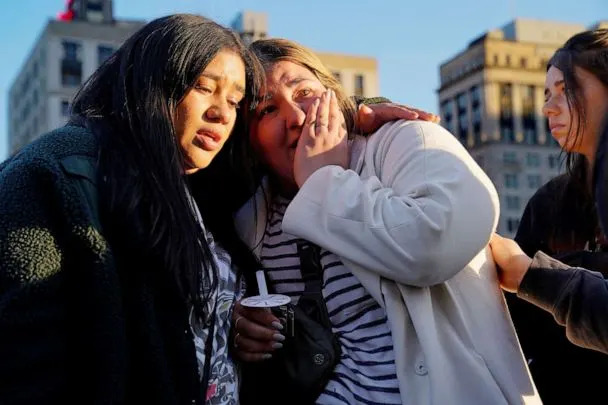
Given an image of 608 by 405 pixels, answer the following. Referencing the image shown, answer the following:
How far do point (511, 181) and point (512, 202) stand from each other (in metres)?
1.69

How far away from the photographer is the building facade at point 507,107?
58.5 m

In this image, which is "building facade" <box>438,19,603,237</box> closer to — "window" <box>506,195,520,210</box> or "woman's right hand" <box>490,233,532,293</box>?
"window" <box>506,195,520,210</box>

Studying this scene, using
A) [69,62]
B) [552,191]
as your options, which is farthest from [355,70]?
[552,191]

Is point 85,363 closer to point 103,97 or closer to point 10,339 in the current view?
point 10,339

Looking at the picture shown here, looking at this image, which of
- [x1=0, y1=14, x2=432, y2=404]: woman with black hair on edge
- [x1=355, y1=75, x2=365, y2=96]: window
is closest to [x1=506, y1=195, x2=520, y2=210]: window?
[x1=355, y1=75, x2=365, y2=96]: window

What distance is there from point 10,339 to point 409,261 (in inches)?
41.1

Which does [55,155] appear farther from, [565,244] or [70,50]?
[70,50]

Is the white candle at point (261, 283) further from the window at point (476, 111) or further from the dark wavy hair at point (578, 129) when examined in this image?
the window at point (476, 111)

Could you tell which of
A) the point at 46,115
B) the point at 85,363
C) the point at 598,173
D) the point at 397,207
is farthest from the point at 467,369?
the point at 46,115

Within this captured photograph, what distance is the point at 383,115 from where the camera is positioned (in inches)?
99.9

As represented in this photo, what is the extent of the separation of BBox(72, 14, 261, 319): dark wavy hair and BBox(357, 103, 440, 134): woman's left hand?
0.55m

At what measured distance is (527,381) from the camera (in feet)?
7.41

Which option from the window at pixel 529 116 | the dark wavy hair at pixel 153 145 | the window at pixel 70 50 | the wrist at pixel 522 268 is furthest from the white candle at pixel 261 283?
the window at pixel 529 116

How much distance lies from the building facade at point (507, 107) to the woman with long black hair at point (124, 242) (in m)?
56.4
